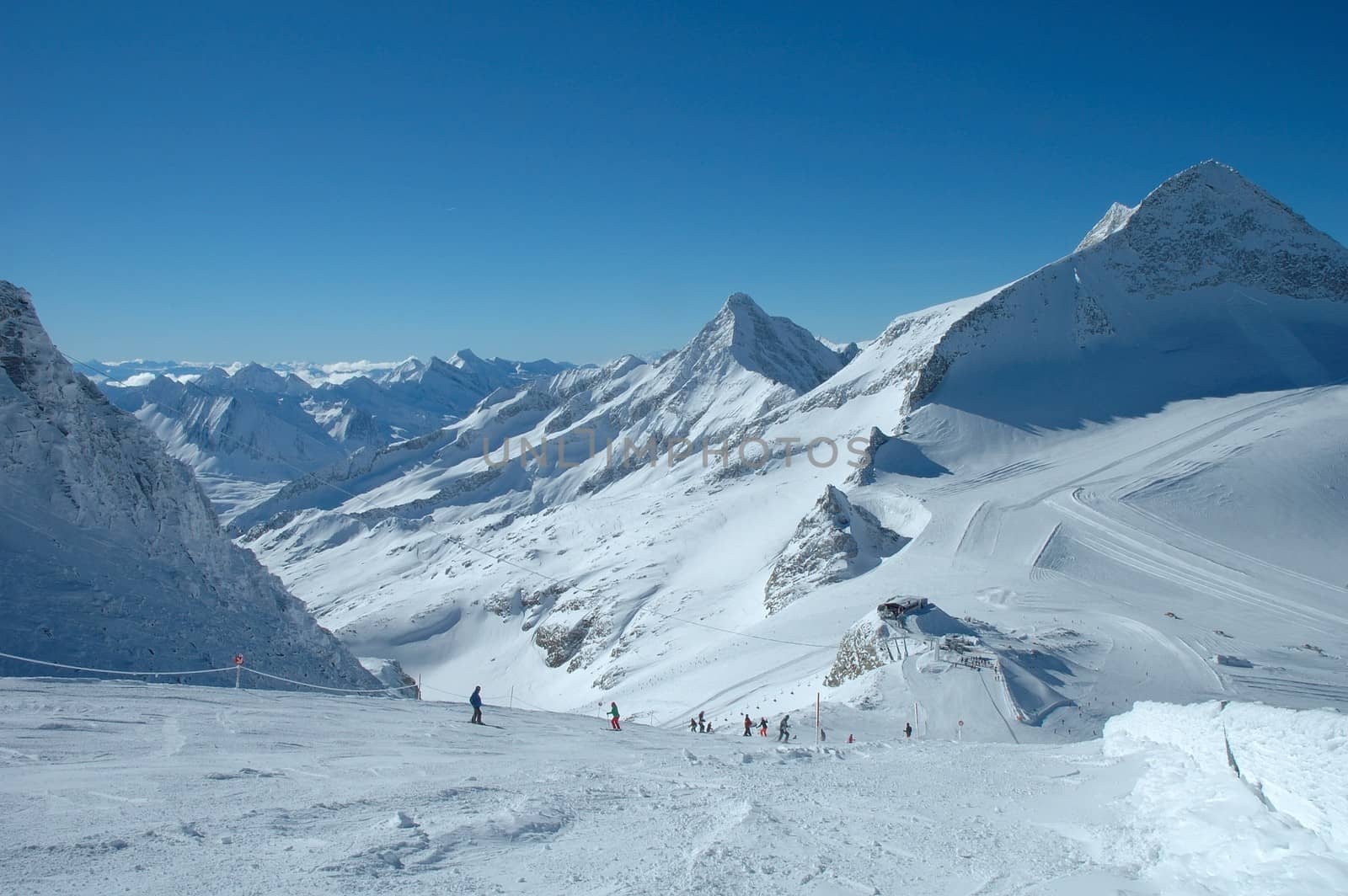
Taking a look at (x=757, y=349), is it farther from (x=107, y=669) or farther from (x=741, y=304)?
(x=107, y=669)

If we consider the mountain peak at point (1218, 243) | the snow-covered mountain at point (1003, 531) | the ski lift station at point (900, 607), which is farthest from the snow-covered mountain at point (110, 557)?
the mountain peak at point (1218, 243)

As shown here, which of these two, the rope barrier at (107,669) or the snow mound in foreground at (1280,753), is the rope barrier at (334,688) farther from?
the snow mound in foreground at (1280,753)

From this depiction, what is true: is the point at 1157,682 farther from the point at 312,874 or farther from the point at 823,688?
the point at 312,874

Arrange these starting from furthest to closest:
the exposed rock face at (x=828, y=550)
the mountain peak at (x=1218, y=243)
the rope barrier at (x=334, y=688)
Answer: the mountain peak at (x=1218, y=243)
the exposed rock face at (x=828, y=550)
the rope barrier at (x=334, y=688)

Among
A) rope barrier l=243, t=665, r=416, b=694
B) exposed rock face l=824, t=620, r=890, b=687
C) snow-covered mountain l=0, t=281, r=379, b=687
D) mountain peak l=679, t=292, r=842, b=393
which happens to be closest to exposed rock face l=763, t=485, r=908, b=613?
exposed rock face l=824, t=620, r=890, b=687

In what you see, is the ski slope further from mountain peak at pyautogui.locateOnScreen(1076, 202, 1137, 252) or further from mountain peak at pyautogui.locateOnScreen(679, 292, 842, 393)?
mountain peak at pyautogui.locateOnScreen(679, 292, 842, 393)

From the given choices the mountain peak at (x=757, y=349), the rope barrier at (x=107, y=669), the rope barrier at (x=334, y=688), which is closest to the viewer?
the rope barrier at (x=107, y=669)
